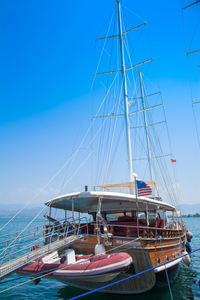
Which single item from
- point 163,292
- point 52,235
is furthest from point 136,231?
point 52,235

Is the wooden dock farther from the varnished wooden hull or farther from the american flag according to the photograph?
the american flag

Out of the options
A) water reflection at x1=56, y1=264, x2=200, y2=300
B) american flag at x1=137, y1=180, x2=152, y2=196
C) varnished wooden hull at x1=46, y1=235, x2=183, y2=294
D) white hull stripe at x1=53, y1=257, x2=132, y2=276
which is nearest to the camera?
white hull stripe at x1=53, y1=257, x2=132, y2=276

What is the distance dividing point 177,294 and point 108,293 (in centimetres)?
362

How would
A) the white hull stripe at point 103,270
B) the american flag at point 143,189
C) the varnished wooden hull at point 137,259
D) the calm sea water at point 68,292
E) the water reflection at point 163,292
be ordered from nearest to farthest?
the white hull stripe at point 103,270, the varnished wooden hull at point 137,259, the water reflection at point 163,292, the calm sea water at point 68,292, the american flag at point 143,189

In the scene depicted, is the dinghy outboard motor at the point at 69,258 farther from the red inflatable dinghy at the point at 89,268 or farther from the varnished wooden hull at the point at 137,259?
the varnished wooden hull at the point at 137,259

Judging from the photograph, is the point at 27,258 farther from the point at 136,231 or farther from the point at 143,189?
the point at 143,189

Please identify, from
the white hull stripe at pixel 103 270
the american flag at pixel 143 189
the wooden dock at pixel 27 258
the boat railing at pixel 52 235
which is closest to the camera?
the white hull stripe at pixel 103 270

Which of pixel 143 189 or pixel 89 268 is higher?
pixel 143 189

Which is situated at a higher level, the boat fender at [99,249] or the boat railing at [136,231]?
the boat railing at [136,231]

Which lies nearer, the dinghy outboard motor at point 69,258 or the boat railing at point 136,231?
the dinghy outboard motor at point 69,258

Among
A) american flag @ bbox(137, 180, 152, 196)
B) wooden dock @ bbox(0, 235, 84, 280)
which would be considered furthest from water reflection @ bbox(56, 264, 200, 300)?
american flag @ bbox(137, 180, 152, 196)

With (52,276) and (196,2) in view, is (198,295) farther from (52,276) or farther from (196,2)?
(196,2)

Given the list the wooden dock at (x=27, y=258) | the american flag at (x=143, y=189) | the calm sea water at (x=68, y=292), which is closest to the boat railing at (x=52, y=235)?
the wooden dock at (x=27, y=258)

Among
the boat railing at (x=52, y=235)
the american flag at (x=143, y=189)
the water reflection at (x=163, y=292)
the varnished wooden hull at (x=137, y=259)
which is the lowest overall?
the water reflection at (x=163, y=292)
